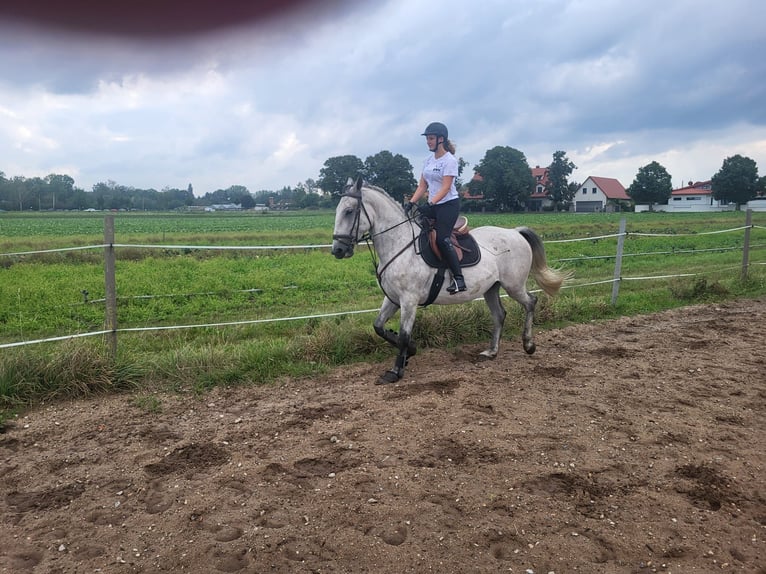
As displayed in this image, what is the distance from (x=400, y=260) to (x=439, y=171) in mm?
1077

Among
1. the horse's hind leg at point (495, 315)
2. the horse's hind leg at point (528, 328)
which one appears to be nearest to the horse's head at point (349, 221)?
the horse's hind leg at point (495, 315)

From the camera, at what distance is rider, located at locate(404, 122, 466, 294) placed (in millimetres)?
5715

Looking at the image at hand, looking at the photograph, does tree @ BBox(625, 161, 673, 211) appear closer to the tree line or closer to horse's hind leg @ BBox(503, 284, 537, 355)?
the tree line

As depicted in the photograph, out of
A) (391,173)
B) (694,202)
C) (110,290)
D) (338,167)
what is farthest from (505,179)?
(110,290)

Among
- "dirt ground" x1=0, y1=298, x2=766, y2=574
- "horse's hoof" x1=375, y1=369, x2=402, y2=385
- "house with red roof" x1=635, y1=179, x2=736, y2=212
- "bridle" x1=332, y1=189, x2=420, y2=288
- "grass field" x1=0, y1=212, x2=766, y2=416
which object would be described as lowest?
"dirt ground" x1=0, y1=298, x2=766, y2=574

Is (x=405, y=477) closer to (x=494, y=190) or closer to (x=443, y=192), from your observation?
(x=443, y=192)

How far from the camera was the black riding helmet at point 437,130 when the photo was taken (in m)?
5.72

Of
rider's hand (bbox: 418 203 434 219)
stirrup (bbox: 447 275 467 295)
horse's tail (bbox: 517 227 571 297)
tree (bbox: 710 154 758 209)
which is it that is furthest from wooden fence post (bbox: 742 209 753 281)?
tree (bbox: 710 154 758 209)

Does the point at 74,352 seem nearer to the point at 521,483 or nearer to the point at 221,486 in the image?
the point at 221,486

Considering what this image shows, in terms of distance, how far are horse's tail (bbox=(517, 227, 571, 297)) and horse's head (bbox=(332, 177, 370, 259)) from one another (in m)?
2.61

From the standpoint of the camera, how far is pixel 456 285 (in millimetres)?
6094

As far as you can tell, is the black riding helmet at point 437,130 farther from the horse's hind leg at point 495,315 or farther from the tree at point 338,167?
the tree at point 338,167

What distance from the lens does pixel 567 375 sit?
582 cm

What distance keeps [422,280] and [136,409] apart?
3205 mm
